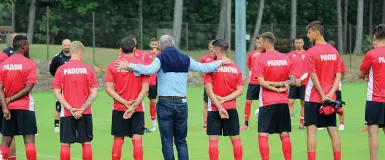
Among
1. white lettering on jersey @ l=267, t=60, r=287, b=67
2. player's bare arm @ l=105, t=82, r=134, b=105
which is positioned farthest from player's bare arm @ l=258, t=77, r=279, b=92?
player's bare arm @ l=105, t=82, r=134, b=105

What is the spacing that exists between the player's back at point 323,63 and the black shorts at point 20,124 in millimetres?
4111

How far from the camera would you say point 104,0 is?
5531 centimetres

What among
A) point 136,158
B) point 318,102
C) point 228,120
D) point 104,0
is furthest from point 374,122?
point 104,0

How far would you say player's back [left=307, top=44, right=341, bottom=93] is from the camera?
12.1m

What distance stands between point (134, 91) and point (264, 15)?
50.3m

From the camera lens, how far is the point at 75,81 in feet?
37.5

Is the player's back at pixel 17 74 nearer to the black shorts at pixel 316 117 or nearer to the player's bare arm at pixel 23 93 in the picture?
the player's bare arm at pixel 23 93

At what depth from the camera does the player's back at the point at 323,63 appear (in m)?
12.1

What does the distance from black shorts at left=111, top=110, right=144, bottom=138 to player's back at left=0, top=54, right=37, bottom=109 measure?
135 centimetres

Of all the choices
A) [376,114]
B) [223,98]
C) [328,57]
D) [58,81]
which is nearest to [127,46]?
[58,81]

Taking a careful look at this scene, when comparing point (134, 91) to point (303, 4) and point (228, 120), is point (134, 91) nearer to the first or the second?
point (228, 120)

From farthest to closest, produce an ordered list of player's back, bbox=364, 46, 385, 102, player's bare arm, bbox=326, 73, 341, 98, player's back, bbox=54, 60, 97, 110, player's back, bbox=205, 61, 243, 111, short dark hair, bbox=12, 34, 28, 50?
player's back, bbox=205, 61, 243, 111 < player's back, bbox=364, 46, 385, 102 < player's bare arm, bbox=326, 73, 341, 98 < short dark hair, bbox=12, 34, 28, 50 < player's back, bbox=54, 60, 97, 110

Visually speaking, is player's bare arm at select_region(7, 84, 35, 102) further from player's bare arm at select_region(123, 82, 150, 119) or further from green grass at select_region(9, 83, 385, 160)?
green grass at select_region(9, 83, 385, 160)

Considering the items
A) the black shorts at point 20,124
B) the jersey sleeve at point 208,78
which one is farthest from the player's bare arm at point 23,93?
the jersey sleeve at point 208,78
